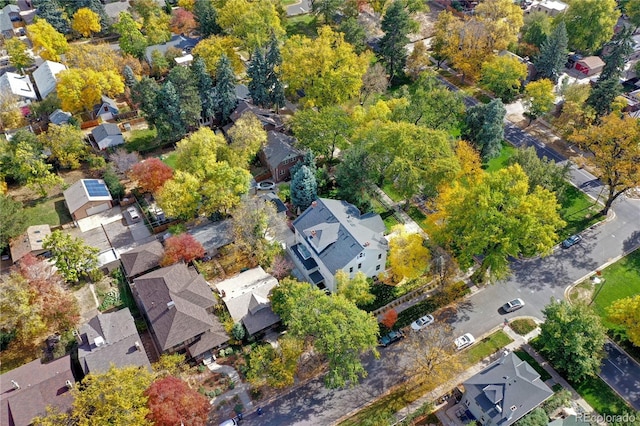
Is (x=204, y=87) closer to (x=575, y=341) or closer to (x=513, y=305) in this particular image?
(x=513, y=305)

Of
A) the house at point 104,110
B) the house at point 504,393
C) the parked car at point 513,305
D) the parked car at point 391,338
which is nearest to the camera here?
the house at point 504,393

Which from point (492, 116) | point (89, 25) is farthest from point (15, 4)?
point (492, 116)

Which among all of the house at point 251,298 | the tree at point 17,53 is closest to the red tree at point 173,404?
the house at point 251,298

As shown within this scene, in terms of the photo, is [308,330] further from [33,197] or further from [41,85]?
[41,85]

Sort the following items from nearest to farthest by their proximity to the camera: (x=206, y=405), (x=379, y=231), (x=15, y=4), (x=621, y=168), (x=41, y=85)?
(x=206, y=405)
(x=379, y=231)
(x=621, y=168)
(x=41, y=85)
(x=15, y=4)

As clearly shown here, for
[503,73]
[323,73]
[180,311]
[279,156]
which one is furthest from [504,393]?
[503,73]

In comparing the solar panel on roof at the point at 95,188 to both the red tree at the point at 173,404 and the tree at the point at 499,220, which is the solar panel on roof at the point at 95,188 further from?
the tree at the point at 499,220

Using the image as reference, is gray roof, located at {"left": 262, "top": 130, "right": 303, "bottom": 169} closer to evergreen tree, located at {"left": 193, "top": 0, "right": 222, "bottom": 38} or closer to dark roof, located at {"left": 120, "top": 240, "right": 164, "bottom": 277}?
dark roof, located at {"left": 120, "top": 240, "right": 164, "bottom": 277}
